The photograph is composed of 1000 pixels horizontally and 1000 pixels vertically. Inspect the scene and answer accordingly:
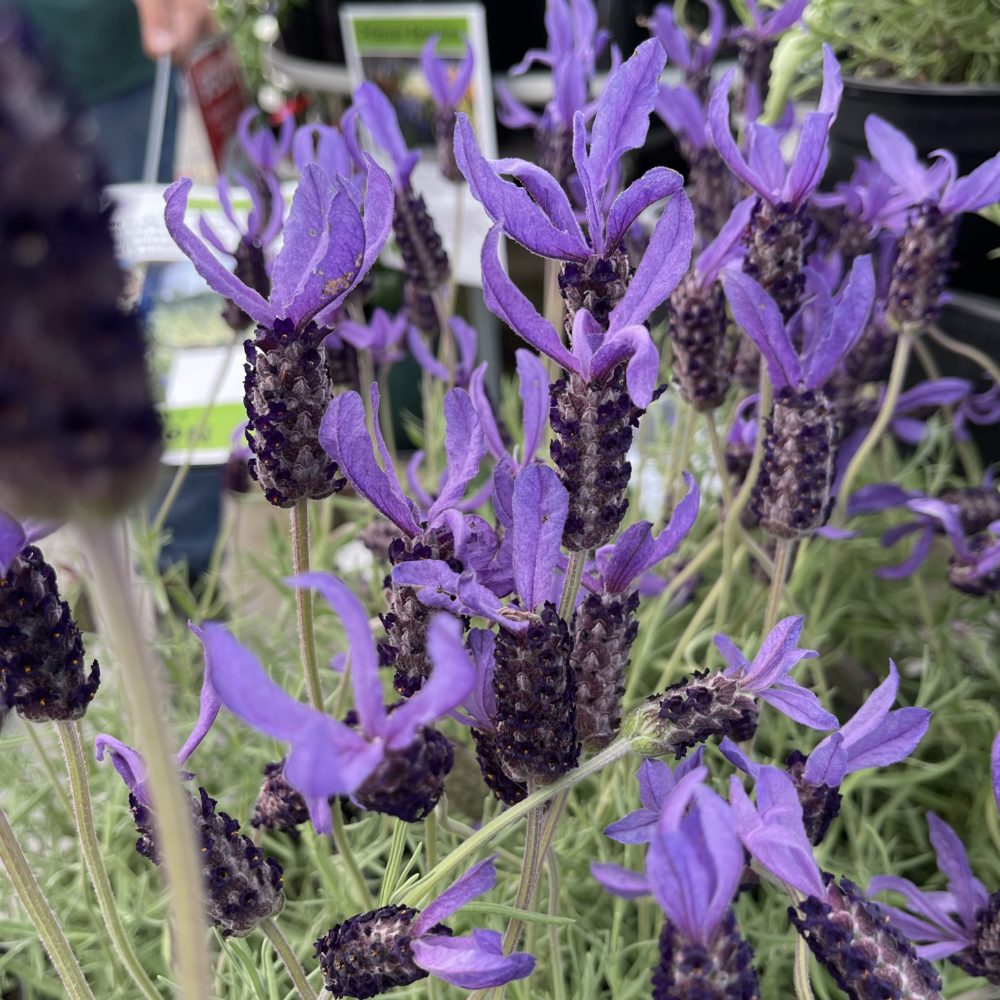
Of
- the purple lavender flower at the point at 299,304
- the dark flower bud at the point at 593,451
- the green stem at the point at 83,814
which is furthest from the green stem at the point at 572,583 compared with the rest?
the green stem at the point at 83,814

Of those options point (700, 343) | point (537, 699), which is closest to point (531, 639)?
point (537, 699)

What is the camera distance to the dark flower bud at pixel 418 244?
816 millimetres

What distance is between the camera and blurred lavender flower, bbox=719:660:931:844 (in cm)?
41

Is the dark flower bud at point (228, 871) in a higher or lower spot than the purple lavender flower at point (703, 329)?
lower

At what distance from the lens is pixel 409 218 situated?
32.3 inches

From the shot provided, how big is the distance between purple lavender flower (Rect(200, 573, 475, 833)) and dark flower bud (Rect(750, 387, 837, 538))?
1.04 ft

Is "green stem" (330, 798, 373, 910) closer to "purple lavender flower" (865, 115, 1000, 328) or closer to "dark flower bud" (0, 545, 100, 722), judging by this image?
"dark flower bud" (0, 545, 100, 722)

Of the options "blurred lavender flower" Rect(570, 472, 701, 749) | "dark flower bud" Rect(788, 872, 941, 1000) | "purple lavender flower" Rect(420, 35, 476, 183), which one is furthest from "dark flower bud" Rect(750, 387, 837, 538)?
"purple lavender flower" Rect(420, 35, 476, 183)

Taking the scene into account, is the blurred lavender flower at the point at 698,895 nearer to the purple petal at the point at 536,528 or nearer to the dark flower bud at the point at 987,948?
the purple petal at the point at 536,528

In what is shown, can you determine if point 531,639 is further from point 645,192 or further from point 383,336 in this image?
point 383,336

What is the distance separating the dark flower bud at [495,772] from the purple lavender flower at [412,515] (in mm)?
36

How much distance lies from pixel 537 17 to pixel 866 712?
49.6 inches

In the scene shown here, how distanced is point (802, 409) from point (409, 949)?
34cm

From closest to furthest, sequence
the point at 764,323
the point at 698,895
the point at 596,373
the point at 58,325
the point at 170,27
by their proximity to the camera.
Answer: the point at 58,325, the point at 698,895, the point at 596,373, the point at 764,323, the point at 170,27
